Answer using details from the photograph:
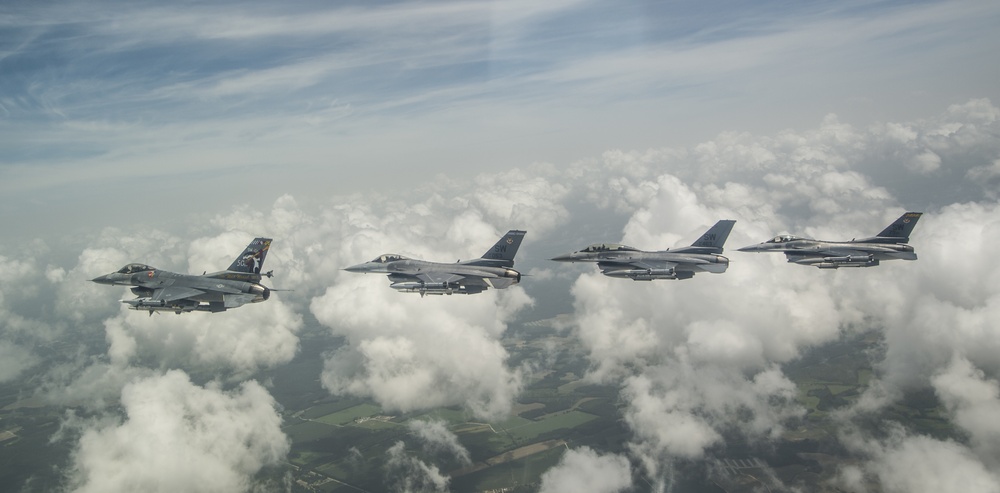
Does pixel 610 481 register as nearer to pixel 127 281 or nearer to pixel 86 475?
pixel 127 281

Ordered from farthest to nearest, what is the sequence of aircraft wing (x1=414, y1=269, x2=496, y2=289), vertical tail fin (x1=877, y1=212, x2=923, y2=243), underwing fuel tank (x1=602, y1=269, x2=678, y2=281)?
vertical tail fin (x1=877, y1=212, x2=923, y2=243), underwing fuel tank (x1=602, y1=269, x2=678, y2=281), aircraft wing (x1=414, y1=269, x2=496, y2=289)

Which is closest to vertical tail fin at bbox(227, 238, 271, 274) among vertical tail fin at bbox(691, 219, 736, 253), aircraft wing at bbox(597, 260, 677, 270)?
aircraft wing at bbox(597, 260, 677, 270)

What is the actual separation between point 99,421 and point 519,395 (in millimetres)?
171364

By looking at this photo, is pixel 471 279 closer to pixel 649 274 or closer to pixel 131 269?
pixel 649 274

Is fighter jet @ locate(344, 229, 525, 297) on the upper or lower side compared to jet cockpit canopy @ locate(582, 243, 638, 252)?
lower

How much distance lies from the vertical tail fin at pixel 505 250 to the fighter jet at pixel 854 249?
1117 inches

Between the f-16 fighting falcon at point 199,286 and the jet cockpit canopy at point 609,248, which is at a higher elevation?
the jet cockpit canopy at point 609,248

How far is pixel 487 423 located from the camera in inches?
6550

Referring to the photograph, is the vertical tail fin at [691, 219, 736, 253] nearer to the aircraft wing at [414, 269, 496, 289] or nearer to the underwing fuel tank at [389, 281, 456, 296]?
the aircraft wing at [414, 269, 496, 289]

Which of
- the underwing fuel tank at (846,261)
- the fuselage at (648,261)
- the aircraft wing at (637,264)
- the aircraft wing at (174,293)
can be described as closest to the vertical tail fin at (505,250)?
the fuselage at (648,261)

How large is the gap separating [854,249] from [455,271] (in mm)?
44242

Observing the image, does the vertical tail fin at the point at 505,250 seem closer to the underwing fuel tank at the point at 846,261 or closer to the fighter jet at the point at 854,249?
the fighter jet at the point at 854,249

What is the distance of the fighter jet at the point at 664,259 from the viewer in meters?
46.9

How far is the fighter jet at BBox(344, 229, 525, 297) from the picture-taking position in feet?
148
